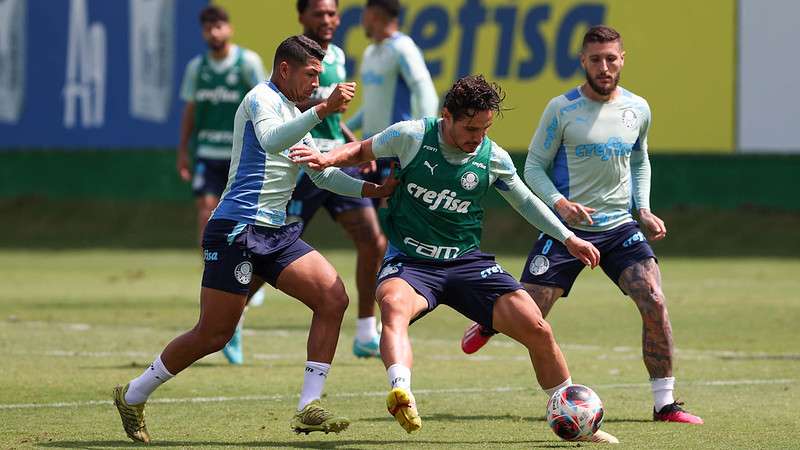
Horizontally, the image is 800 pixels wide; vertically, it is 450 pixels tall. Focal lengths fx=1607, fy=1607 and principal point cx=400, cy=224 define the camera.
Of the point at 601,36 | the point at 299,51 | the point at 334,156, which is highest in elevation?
the point at 601,36

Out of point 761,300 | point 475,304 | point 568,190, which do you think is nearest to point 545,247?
point 568,190

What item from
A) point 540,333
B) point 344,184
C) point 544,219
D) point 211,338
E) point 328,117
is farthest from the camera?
point 328,117

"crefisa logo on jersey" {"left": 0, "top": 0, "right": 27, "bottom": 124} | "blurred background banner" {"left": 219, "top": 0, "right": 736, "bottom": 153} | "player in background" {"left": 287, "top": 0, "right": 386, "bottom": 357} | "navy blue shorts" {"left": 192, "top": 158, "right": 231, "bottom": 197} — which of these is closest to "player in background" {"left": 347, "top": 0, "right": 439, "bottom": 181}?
"player in background" {"left": 287, "top": 0, "right": 386, "bottom": 357}

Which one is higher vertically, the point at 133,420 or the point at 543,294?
the point at 543,294

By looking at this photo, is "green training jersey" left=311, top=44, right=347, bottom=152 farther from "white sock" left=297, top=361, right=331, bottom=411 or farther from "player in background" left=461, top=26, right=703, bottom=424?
"white sock" left=297, top=361, right=331, bottom=411

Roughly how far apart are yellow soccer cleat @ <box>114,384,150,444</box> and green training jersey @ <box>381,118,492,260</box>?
1616mm

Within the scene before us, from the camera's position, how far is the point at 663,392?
9188 mm

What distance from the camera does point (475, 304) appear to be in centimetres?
833

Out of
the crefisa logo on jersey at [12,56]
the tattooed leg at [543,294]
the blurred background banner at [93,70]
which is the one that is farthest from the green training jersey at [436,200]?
the crefisa logo on jersey at [12,56]

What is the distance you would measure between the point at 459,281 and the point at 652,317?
5.31ft

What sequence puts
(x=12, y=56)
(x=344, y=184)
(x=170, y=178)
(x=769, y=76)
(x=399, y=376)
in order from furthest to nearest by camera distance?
1. (x=12, y=56)
2. (x=170, y=178)
3. (x=769, y=76)
4. (x=344, y=184)
5. (x=399, y=376)

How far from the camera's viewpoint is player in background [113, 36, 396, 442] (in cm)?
839

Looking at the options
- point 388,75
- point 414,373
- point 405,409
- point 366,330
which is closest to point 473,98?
point 405,409

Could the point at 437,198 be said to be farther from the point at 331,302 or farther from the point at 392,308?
the point at 331,302
